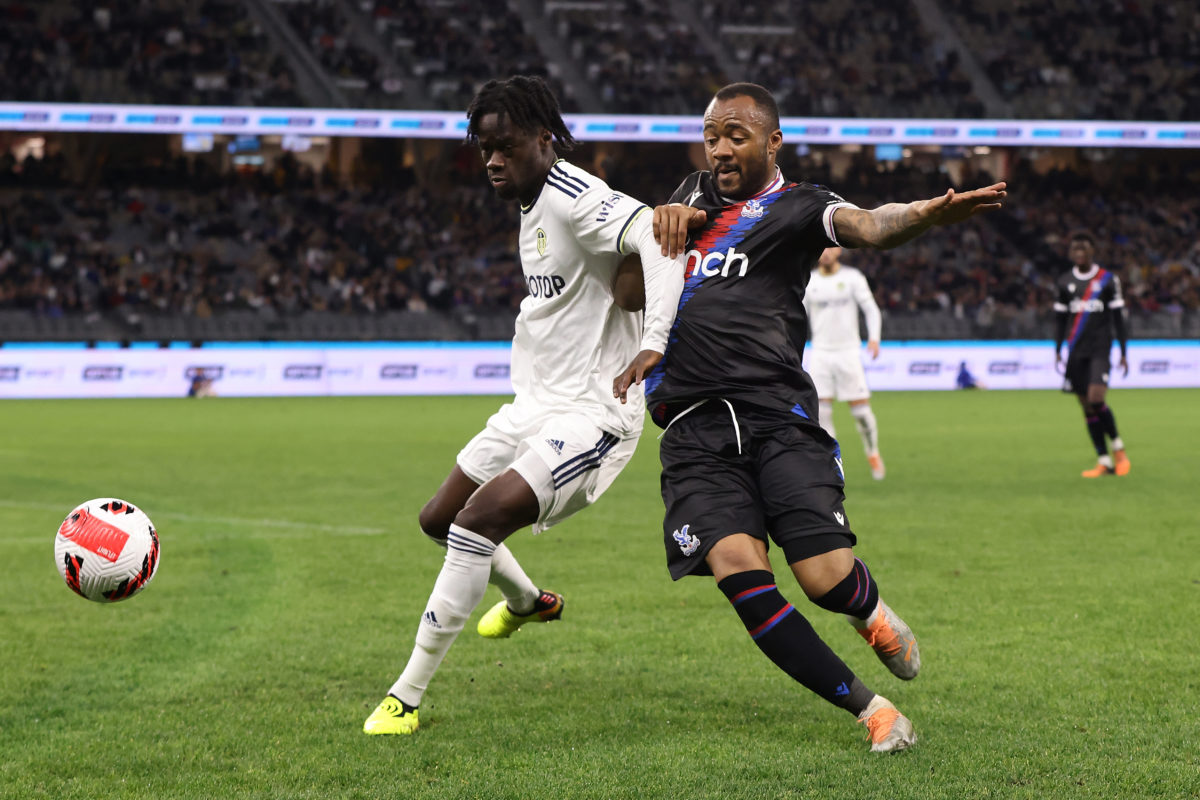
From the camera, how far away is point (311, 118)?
32.2 m

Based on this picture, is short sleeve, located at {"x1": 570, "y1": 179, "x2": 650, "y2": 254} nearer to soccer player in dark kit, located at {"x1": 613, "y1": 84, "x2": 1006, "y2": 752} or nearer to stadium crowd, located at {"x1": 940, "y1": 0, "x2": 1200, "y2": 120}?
soccer player in dark kit, located at {"x1": 613, "y1": 84, "x2": 1006, "y2": 752}

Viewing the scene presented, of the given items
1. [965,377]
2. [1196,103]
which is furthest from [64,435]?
[1196,103]

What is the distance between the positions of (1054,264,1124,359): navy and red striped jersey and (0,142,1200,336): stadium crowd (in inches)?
696

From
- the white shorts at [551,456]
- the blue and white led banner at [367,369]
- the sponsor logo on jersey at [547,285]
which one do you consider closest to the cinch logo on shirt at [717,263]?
the sponsor logo on jersey at [547,285]

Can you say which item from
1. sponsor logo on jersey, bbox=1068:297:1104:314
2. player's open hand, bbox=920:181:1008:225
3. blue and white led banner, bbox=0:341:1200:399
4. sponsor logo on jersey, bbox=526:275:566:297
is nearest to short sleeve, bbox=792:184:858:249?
player's open hand, bbox=920:181:1008:225

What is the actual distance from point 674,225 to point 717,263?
0.76 feet

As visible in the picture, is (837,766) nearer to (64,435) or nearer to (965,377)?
(64,435)

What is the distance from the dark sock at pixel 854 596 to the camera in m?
4.15

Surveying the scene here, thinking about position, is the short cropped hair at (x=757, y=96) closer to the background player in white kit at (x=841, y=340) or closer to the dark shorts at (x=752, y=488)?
the dark shorts at (x=752, y=488)

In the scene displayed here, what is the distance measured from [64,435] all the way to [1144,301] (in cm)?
2825

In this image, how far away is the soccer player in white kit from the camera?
4.70 m

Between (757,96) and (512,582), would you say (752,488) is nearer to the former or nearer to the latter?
(757,96)

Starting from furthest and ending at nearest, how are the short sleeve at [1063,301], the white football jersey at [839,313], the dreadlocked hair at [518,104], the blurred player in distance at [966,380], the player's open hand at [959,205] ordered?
1. the blurred player in distance at [966,380]
2. the short sleeve at [1063,301]
3. the white football jersey at [839,313]
4. the dreadlocked hair at [518,104]
5. the player's open hand at [959,205]

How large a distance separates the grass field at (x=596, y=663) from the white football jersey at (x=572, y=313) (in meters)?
1.16
